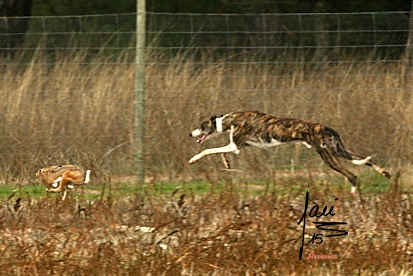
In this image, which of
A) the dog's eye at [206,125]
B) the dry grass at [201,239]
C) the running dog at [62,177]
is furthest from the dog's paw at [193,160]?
the dry grass at [201,239]

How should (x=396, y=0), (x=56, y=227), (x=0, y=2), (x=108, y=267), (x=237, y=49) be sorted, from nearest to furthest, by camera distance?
(x=108, y=267), (x=56, y=227), (x=237, y=49), (x=0, y=2), (x=396, y=0)

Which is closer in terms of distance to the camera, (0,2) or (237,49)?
(237,49)

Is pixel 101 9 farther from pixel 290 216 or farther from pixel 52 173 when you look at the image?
pixel 290 216

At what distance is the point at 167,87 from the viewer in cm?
830

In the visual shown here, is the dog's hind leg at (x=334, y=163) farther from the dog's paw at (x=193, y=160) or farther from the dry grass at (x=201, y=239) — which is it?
the dry grass at (x=201, y=239)

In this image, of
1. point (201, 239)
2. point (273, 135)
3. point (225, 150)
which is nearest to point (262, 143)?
point (273, 135)

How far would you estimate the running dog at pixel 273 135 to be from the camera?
7609 millimetres

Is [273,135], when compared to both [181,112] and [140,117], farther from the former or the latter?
[140,117]

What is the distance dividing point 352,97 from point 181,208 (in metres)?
3.21

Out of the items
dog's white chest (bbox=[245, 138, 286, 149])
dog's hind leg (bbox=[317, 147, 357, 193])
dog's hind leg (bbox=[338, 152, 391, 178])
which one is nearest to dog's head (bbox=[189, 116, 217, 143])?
dog's white chest (bbox=[245, 138, 286, 149])

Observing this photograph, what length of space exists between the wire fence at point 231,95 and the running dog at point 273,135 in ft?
1.37

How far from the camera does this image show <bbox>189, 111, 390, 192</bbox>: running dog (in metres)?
7.61

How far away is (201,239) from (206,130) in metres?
2.67

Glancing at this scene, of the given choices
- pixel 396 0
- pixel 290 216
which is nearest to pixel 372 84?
pixel 290 216
